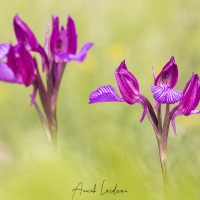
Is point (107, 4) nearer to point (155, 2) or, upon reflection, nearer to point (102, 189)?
point (155, 2)

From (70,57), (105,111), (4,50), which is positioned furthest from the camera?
(105,111)

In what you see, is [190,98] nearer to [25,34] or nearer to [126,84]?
[126,84]

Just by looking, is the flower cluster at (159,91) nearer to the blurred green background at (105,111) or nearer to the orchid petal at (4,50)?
the blurred green background at (105,111)

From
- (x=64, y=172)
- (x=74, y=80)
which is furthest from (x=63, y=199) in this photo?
(x=74, y=80)

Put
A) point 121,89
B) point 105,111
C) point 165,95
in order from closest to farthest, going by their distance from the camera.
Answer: point 165,95 → point 121,89 → point 105,111

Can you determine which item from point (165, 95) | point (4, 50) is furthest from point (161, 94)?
point (4, 50)

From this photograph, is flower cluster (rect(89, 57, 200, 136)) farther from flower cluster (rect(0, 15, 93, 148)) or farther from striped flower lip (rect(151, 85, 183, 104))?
flower cluster (rect(0, 15, 93, 148))

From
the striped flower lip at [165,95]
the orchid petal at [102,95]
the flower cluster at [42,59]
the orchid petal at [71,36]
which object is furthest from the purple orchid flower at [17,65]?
the striped flower lip at [165,95]
